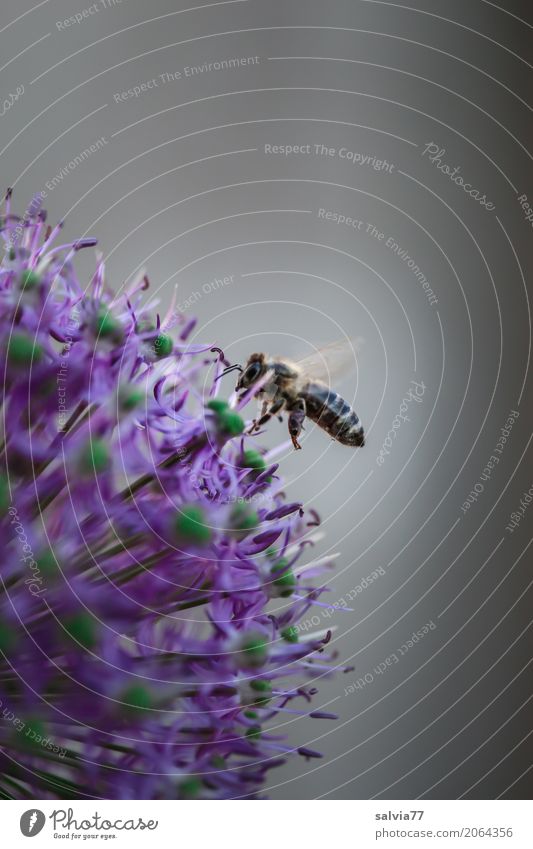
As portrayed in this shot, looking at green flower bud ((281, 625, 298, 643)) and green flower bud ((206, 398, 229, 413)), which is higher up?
green flower bud ((206, 398, 229, 413))

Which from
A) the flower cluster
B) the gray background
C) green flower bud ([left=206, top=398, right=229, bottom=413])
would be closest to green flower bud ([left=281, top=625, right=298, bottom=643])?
the flower cluster

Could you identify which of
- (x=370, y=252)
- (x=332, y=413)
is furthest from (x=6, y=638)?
(x=370, y=252)

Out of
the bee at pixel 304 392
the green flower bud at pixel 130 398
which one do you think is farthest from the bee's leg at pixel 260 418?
the green flower bud at pixel 130 398

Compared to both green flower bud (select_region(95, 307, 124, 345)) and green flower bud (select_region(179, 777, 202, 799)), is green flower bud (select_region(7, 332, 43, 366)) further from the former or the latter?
green flower bud (select_region(179, 777, 202, 799))

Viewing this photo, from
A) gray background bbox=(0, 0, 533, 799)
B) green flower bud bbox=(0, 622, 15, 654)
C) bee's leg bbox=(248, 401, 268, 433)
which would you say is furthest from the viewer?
gray background bbox=(0, 0, 533, 799)

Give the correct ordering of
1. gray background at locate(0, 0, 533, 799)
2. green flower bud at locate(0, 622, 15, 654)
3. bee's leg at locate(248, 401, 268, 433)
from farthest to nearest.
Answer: gray background at locate(0, 0, 533, 799), bee's leg at locate(248, 401, 268, 433), green flower bud at locate(0, 622, 15, 654)

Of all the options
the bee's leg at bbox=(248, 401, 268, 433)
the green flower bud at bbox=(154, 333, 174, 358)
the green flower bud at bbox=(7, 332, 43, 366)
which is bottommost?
the green flower bud at bbox=(7, 332, 43, 366)

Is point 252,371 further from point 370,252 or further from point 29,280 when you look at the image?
point 370,252
